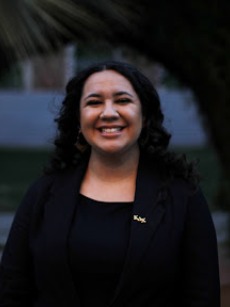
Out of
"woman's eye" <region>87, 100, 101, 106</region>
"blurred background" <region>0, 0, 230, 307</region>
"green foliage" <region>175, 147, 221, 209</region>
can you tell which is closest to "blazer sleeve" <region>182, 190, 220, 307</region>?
"woman's eye" <region>87, 100, 101, 106</region>

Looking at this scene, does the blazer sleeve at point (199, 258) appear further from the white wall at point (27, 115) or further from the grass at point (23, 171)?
the white wall at point (27, 115)

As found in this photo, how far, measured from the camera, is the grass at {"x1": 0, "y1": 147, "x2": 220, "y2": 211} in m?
11.0

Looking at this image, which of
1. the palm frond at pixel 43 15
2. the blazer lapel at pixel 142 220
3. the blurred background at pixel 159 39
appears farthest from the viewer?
the blurred background at pixel 159 39

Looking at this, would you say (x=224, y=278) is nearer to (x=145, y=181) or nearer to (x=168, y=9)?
(x=168, y=9)

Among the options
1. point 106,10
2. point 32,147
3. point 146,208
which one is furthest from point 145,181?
point 32,147

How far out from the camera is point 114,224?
6.65ft

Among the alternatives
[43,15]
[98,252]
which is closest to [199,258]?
[98,252]

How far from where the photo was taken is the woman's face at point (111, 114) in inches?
80.7

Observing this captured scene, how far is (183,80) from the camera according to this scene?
268 inches

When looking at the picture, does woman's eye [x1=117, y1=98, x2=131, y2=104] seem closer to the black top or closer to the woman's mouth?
the woman's mouth

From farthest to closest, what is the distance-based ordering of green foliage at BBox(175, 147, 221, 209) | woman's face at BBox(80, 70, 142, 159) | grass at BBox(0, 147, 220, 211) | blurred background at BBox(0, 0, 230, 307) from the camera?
grass at BBox(0, 147, 220, 211)
green foliage at BBox(175, 147, 221, 209)
blurred background at BBox(0, 0, 230, 307)
woman's face at BBox(80, 70, 142, 159)

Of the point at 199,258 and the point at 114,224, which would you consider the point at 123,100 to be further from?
the point at 199,258

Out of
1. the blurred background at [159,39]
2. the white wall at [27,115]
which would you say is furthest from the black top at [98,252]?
the white wall at [27,115]

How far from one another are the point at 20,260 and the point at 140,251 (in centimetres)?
39
